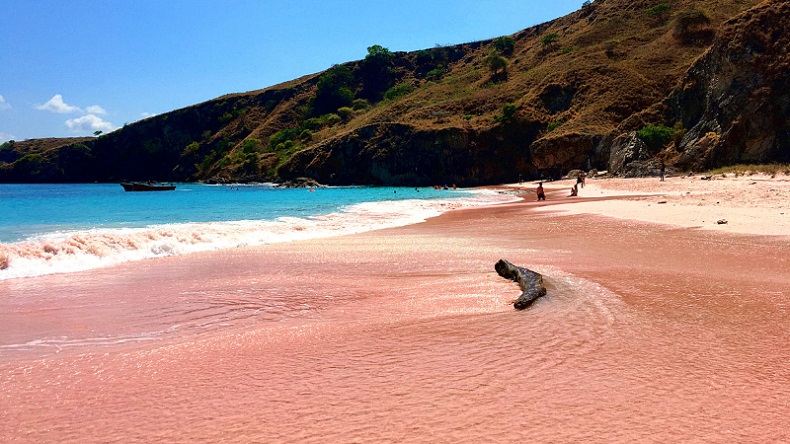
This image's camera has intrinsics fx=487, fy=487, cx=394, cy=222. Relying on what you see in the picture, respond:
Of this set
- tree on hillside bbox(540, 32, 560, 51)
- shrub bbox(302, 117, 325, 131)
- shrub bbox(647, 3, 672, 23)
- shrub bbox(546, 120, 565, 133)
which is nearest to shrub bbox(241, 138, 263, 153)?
shrub bbox(302, 117, 325, 131)

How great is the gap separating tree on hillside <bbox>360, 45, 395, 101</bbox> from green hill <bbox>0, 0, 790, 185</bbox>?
37cm

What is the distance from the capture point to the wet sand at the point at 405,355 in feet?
9.61

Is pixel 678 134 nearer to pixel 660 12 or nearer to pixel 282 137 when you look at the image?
pixel 660 12

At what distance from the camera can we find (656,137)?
49.6m

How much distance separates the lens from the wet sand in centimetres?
293

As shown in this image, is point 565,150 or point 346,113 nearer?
point 565,150

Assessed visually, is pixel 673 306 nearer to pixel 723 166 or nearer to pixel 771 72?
pixel 723 166

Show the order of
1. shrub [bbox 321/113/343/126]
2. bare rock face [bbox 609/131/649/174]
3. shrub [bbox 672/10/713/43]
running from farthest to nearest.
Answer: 1. shrub [bbox 321/113/343/126]
2. shrub [bbox 672/10/713/43]
3. bare rock face [bbox 609/131/649/174]

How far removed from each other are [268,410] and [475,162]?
70919 mm

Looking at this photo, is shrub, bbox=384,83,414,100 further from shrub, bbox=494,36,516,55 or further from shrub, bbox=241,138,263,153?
shrub, bbox=241,138,263,153

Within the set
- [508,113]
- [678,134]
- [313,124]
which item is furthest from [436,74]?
[678,134]

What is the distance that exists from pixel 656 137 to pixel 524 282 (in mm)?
50678

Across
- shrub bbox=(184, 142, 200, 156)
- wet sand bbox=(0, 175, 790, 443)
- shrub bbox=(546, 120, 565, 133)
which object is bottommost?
wet sand bbox=(0, 175, 790, 443)

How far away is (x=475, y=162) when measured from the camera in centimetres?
7219
